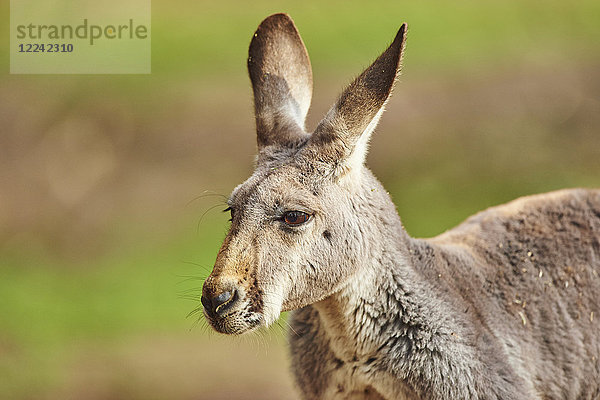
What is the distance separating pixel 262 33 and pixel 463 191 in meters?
8.91

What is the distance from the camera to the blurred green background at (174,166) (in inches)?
474

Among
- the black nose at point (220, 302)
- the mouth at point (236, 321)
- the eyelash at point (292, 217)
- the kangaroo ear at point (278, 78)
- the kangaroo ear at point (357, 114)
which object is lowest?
the mouth at point (236, 321)

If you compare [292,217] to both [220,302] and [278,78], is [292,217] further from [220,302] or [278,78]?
[278,78]

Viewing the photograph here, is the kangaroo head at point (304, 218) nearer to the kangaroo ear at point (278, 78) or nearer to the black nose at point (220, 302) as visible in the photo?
the black nose at point (220, 302)

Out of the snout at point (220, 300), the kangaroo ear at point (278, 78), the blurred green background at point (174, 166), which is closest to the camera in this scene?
the snout at point (220, 300)

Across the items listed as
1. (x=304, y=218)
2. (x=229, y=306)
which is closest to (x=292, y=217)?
(x=304, y=218)

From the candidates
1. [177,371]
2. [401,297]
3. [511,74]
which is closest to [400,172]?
[511,74]

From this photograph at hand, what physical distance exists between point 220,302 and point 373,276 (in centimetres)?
94

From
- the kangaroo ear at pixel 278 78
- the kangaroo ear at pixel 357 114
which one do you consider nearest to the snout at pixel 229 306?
the kangaroo ear at pixel 357 114

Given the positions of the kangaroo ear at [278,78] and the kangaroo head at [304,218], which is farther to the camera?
the kangaroo ear at [278,78]

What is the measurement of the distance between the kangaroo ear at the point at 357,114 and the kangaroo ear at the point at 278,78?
1.53 ft

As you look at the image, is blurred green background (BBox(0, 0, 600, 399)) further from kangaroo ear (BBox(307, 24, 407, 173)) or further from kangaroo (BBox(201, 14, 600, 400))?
kangaroo ear (BBox(307, 24, 407, 173))

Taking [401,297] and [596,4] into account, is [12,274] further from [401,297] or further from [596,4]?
[596,4]

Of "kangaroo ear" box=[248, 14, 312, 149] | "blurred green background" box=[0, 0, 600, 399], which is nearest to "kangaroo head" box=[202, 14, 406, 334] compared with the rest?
"kangaroo ear" box=[248, 14, 312, 149]
